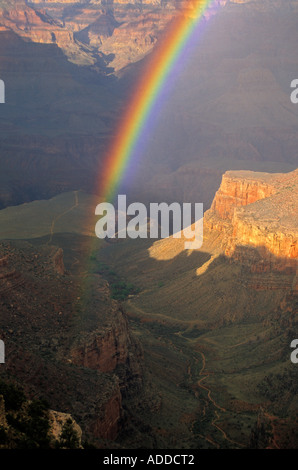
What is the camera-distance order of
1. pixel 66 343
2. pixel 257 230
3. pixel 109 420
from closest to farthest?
pixel 109 420, pixel 66 343, pixel 257 230

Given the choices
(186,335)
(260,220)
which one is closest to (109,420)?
(186,335)

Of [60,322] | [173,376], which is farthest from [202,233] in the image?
[60,322]

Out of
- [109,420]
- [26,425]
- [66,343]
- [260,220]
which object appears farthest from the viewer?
[260,220]

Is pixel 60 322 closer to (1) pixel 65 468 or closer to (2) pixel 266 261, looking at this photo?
(1) pixel 65 468

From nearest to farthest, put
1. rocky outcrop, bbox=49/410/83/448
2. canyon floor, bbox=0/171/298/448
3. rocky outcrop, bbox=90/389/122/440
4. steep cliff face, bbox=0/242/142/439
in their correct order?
rocky outcrop, bbox=49/410/83/448 → rocky outcrop, bbox=90/389/122/440 → steep cliff face, bbox=0/242/142/439 → canyon floor, bbox=0/171/298/448

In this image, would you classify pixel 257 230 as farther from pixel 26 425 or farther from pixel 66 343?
pixel 26 425

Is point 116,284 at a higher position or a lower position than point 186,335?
higher

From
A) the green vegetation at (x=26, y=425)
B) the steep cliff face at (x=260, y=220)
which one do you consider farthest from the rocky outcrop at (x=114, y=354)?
the steep cliff face at (x=260, y=220)

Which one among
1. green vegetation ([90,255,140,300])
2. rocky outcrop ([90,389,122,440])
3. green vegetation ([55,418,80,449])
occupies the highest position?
green vegetation ([90,255,140,300])

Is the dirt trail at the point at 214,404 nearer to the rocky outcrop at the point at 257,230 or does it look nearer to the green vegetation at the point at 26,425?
the rocky outcrop at the point at 257,230

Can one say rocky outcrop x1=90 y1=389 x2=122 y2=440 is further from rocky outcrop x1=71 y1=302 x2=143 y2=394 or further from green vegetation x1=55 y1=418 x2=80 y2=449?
green vegetation x1=55 y1=418 x2=80 y2=449

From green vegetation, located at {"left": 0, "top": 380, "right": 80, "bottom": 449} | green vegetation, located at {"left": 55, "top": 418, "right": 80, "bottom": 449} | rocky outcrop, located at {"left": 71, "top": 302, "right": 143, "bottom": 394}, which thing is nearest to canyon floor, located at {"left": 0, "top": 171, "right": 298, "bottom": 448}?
rocky outcrop, located at {"left": 71, "top": 302, "right": 143, "bottom": 394}
